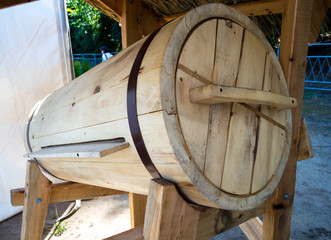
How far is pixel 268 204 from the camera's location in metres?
1.47

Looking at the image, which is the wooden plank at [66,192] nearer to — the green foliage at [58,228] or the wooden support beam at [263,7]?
the green foliage at [58,228]

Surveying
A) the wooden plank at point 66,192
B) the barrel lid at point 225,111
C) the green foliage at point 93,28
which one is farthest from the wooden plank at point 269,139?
the green foliage at point 93,28

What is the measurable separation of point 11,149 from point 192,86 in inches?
128

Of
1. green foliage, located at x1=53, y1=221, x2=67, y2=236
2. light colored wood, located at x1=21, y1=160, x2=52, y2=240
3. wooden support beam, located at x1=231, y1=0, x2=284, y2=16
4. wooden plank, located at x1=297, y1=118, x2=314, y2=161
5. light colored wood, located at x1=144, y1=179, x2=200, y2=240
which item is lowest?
green foliage, located at x1=53, y1=221, x2=67, y2=236

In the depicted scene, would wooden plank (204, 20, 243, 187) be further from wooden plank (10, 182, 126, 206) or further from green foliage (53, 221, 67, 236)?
green foliage (53, 221, 67, 236)

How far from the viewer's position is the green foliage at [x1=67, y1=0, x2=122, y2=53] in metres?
15.9

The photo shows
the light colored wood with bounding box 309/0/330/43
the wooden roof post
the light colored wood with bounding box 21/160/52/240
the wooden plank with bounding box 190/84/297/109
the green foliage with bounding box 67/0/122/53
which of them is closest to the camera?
the wooden plank with bounding box 190/84/297/109

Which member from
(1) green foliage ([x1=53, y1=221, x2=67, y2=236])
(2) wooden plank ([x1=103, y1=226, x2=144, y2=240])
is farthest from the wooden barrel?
(1) green foliage ([x1=53, y1=221, x2=67, y2=236])

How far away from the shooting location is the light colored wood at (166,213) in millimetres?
854

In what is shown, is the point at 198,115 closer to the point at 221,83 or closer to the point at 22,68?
the point at 221,83

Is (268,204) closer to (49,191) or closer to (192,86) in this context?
(192,86)

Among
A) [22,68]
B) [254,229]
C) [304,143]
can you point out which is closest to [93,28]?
[22,68]

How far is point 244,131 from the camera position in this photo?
995mm

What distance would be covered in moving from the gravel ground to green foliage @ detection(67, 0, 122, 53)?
509 inches
